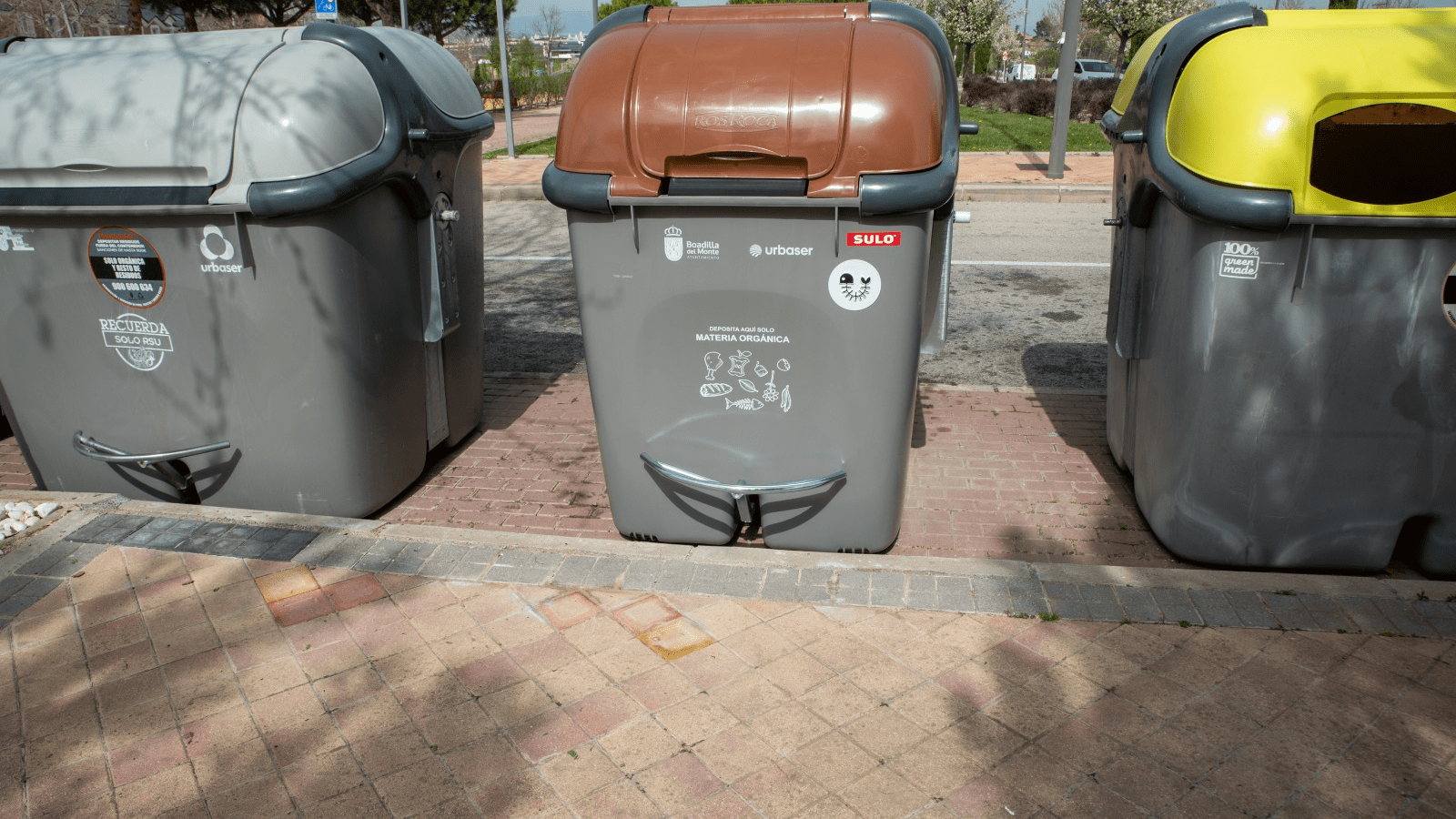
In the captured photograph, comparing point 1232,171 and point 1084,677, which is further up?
point 1232,171

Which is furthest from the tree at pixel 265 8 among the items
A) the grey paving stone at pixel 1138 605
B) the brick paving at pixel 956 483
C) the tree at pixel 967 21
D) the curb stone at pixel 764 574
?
the grey paving stone at pixel 1138 605

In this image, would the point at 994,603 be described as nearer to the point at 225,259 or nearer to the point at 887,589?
the point at 887,589

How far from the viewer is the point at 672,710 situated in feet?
9.70

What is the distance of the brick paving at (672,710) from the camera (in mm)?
2629

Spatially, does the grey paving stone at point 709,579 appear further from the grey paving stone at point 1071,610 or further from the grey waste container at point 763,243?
the grey paving stone at point 1071,610

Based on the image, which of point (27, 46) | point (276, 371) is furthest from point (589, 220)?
point (27, 46)

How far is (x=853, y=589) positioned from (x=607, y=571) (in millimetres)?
905

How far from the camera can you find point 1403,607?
3.39 meters

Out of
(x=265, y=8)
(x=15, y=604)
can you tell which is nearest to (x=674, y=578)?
(x=15, y=604)

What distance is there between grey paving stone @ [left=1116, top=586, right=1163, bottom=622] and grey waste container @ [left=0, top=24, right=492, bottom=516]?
3.08 metres

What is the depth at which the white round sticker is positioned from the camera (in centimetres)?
341

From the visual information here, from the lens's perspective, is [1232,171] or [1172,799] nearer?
[1172,799]

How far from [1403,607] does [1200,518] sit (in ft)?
2.25

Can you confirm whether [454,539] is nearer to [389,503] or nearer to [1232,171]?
[389,503]
